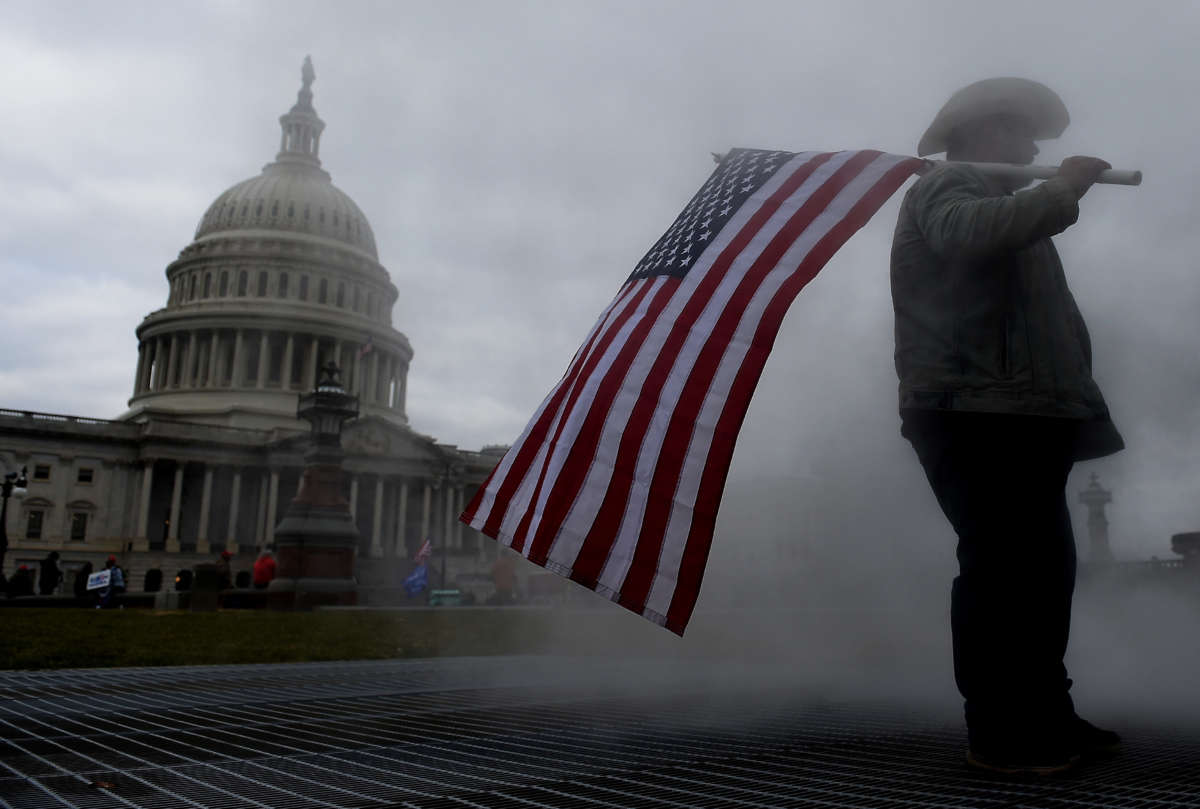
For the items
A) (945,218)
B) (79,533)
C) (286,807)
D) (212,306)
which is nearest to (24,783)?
(286,807)

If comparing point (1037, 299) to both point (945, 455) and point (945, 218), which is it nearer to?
point (945, 218)

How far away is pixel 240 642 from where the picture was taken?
9867 mm

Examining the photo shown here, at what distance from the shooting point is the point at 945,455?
2896 millimetres

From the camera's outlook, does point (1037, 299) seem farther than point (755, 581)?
No

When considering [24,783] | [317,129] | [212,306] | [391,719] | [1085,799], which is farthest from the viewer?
[317,129]

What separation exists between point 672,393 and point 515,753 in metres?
1.27

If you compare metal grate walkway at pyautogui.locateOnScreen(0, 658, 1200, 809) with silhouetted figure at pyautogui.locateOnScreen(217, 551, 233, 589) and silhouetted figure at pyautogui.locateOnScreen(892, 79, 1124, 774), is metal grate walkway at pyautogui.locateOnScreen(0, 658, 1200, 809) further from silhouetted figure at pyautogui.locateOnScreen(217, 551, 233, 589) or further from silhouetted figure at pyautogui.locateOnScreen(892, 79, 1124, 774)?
silhouetted figure at pyautogui.locateOnScreen(217, 551, 233, 589)

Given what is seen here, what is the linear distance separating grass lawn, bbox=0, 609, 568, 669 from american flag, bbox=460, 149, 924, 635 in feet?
17.4

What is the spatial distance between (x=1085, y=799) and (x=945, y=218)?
1.66 metres

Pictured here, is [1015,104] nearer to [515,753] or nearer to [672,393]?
[672,393]

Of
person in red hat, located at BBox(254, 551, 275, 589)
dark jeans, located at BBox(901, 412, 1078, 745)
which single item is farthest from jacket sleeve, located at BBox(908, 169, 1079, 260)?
person in red hat, located at BBox(254, 551, 275, 589)

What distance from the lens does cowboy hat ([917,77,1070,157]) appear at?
3.05m

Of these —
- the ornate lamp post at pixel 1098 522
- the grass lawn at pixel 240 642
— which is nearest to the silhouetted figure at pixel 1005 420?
the ornate lamp post at pixel 1098 522

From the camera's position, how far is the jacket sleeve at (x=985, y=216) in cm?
261
